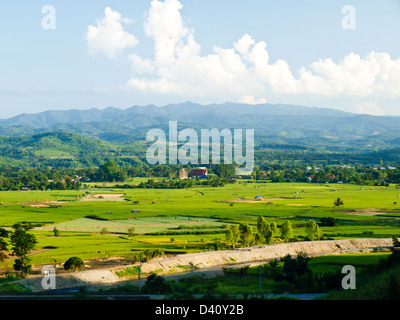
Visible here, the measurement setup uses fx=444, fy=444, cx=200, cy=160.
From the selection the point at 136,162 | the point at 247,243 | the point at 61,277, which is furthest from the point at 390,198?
the point at 136,162

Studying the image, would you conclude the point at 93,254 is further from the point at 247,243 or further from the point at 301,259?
the point at 301,259

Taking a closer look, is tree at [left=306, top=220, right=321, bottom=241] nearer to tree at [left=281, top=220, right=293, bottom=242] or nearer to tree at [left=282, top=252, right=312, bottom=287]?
tree at [left=281, top=220, right=293, bottom=242]

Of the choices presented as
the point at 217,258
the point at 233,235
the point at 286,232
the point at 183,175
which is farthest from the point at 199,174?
the point at 217,258

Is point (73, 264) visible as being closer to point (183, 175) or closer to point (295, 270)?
point (295, 270)

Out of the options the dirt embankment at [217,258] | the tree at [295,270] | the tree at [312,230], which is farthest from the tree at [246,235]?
the tree at [295,270]

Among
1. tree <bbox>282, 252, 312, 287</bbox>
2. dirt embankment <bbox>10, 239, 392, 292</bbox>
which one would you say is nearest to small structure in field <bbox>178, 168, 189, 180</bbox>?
dirt embankment <bbox>10, 239, 392, 292</bbox>

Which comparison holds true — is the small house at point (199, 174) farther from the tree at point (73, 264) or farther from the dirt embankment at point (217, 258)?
the tree at point (73, 264)

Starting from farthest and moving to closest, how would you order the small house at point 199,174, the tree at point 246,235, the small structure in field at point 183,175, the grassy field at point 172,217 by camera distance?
the small house at point 199,174 → the small structure in field at point 183,175 → the tree at point 246,235 → the grassy field at point 172,217
